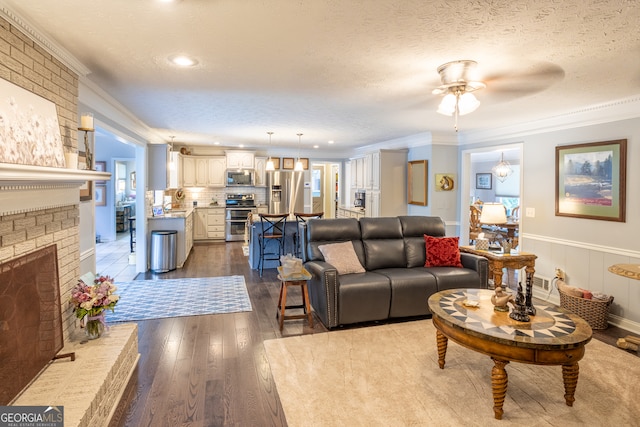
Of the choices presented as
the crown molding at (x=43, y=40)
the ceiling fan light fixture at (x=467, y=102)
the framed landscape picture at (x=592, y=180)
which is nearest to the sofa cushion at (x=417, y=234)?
the framed landscape picture at (x=592, y=180)

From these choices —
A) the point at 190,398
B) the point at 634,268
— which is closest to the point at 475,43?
the point at 634,268

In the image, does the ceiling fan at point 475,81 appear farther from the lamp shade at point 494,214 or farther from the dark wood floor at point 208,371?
the dark wood floor at point 208,371

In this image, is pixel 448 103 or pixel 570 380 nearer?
pixel 570 380

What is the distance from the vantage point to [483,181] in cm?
1090

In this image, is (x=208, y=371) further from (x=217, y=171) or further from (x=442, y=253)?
(x=217, y=171)

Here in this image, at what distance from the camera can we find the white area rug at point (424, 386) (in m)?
2.21

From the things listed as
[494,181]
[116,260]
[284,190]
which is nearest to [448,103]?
[284,190]

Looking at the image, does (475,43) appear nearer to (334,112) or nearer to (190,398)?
(334,112)

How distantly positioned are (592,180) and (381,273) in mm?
2693

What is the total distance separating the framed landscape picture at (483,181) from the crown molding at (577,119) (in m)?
5.51

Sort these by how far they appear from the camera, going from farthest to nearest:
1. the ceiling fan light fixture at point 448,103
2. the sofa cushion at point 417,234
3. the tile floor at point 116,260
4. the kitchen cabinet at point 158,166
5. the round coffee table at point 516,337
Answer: the kitchen cabinet at point 158,166
the tile floor at point 116,260
the sofa cushion at point 417,234
the ceiling fan light fixture at point 448,103
the round coffee table at point 516,337

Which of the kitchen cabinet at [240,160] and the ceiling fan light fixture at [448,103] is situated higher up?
the kitchen cabinet at [240,160]

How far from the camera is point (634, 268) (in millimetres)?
3062

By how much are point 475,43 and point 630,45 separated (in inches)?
40.1
